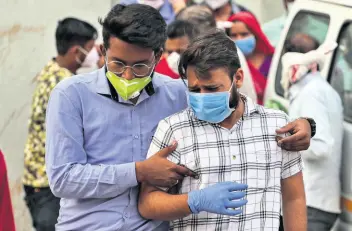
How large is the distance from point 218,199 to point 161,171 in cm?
23

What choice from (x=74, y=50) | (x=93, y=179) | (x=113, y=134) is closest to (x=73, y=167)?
(x=93, y=179)

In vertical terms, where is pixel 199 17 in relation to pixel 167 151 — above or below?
above

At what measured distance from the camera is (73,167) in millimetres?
3219

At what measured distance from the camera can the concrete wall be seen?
22.5ft

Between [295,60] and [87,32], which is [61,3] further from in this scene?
[295,60]

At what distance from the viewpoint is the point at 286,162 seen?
11.1ft

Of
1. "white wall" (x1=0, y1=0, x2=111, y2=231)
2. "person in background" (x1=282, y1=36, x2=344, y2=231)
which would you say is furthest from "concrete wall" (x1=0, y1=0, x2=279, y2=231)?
"person in background" (x1=282, y1=36, x2=344, y2=231)

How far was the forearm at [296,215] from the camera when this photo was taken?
3.43 meters

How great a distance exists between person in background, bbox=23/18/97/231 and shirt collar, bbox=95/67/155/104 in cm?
223

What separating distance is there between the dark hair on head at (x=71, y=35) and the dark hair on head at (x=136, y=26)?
8.53ft

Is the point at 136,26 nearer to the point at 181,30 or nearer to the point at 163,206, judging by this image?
the point at 163,206

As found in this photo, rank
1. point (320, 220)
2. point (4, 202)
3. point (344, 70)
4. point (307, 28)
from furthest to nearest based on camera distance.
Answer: point (307, 28)
point (344, 70)
point (320, 220)
point (4, 202)

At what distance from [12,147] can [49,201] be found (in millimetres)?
1602

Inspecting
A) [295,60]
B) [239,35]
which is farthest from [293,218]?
[239,35]
